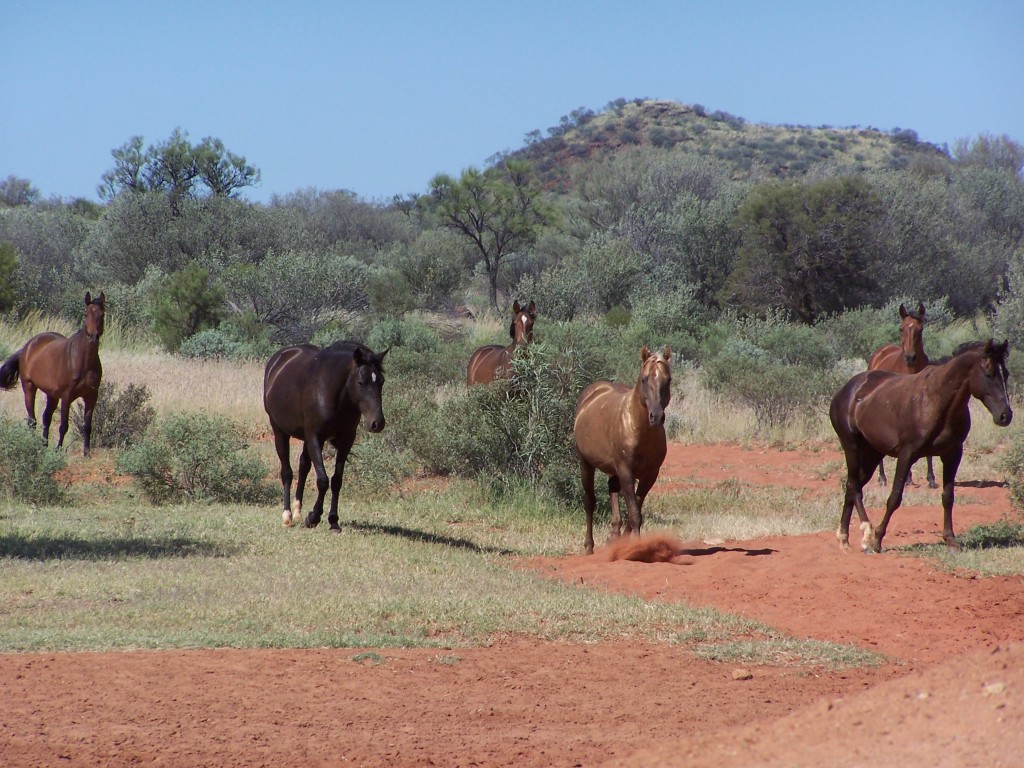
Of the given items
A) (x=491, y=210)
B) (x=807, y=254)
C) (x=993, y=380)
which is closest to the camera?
(x=993, y=380)

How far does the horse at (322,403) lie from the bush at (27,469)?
10.5ft

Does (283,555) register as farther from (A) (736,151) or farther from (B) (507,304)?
(A) (736,151)

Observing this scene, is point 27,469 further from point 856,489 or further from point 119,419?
point 856,489

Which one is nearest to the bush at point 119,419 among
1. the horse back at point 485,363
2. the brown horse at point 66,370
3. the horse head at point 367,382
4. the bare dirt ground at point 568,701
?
the brown horse at point 66,370

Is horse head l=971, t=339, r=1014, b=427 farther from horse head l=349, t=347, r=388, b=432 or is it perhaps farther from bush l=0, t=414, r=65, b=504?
bush l=0, t=414, r=65, b=504

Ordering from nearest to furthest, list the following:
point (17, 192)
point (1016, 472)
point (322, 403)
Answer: point (322, 403)
point (1016, 472)
point (17, 192)

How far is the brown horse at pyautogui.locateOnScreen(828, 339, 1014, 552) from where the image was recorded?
10.9 m

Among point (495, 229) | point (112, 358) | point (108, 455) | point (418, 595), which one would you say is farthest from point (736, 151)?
point (418, 595)

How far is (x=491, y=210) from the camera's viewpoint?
50656 mm

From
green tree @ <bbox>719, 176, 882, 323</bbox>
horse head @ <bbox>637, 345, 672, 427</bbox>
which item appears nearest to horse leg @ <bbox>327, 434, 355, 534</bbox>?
horse head @ <bbox>637, 345, 672, 427</bbox>

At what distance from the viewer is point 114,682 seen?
645 centimetres

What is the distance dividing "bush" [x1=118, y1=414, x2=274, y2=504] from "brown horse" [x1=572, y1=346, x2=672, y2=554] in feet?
16.8

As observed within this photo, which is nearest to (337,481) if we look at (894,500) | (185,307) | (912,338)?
(894,500)

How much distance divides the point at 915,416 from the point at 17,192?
7827 cm
